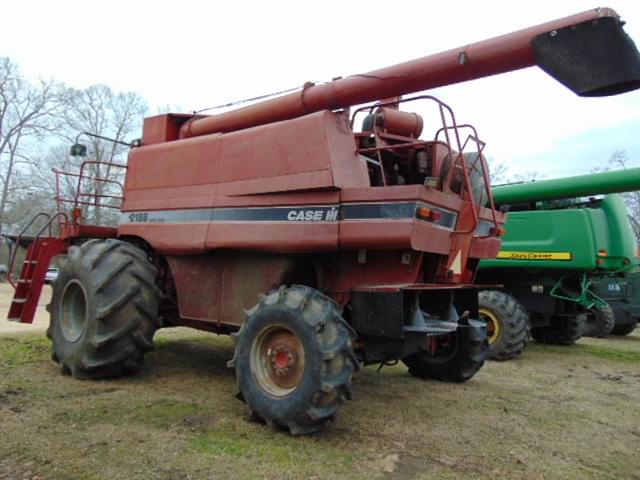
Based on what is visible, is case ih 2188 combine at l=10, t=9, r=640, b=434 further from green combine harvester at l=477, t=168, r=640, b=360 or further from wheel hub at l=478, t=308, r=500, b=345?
green combine harvester at l=477, t=168, r=640, b=360

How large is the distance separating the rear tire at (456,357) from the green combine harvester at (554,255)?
7.31 ft

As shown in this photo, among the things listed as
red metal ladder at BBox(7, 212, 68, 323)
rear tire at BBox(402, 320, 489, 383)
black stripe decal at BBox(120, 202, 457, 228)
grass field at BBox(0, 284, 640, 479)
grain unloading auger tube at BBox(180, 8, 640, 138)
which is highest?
grain unloading auger tube at BBox(180, 8, 640, 138)

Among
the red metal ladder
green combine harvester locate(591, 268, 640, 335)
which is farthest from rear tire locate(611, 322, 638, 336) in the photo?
the red metal ladder

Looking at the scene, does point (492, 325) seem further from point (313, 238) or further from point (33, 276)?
point (33, 276)

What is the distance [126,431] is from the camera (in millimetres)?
4027

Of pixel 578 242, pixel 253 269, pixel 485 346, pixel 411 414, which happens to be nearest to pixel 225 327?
pixel 253 269

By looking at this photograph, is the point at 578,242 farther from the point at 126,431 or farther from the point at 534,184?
the point at 126,431

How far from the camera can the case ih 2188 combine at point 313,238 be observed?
4.05 meters

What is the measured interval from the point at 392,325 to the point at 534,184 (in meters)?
6.01

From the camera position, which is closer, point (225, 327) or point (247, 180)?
point (247, 180)

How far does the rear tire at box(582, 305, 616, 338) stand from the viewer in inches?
477

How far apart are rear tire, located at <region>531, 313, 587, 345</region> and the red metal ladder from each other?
27.1 ft

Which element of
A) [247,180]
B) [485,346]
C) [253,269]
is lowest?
[485,346]

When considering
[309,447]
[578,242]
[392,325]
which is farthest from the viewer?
[578,242]
